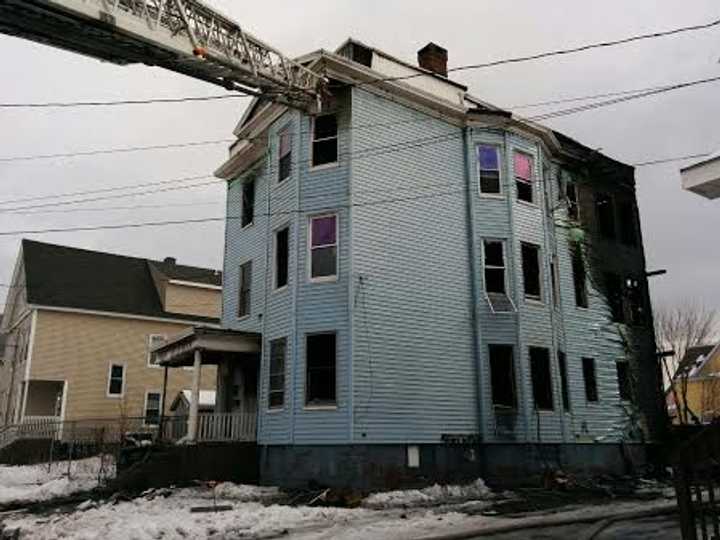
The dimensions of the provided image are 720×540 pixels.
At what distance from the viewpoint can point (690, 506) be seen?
701cm

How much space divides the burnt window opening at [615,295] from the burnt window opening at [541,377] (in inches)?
208

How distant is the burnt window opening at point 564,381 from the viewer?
2221 cm

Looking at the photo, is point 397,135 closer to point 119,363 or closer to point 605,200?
point 605,200

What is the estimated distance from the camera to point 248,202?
24797mm

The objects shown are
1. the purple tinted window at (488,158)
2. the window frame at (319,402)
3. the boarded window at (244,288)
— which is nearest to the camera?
the window frame at (319,402)

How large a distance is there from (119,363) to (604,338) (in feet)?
82.5

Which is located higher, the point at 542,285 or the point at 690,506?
the point at 542,285

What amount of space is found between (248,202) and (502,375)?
1063 cm

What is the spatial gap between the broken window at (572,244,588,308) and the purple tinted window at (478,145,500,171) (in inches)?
180

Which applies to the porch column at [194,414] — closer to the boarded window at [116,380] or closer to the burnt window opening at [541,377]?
the burnt window opening at [541,377]

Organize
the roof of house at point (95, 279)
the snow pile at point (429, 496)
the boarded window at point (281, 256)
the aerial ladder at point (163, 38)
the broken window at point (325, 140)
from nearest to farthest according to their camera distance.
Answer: the aerial ladder at point (163, 38)
the snow pile at point (429, 496)
the broken window at point (325, 140)
the boarded window at point (281, 256)
the roof of house at point (95, 279)

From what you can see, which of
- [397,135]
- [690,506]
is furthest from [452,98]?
[690,506]

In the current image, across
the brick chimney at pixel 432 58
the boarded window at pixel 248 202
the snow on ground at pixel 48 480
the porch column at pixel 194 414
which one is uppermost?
the brick chimney at pixel 432 58

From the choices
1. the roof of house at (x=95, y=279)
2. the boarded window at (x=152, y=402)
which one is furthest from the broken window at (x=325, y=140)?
the boarded window at (x=152, y=402)
